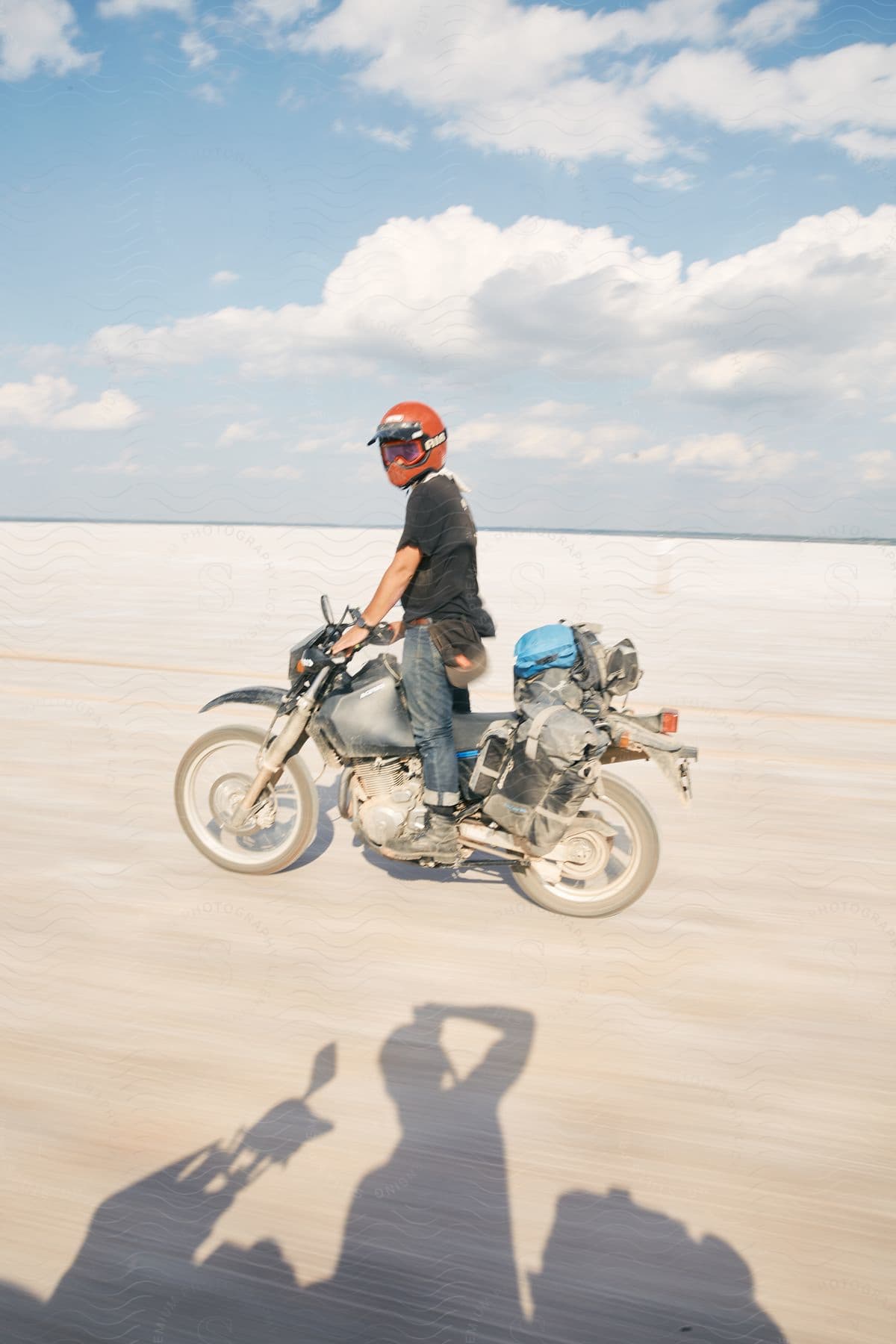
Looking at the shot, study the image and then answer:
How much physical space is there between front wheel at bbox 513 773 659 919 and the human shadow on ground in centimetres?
167

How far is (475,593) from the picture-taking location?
4266 millimetres

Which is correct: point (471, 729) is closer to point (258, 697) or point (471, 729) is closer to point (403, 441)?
point (258, 697)

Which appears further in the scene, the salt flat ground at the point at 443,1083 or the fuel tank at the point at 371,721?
the fuel tank at the point at 371,721

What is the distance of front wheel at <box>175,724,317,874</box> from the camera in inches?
187

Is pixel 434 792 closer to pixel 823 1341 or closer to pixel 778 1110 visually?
pixel 778 1110

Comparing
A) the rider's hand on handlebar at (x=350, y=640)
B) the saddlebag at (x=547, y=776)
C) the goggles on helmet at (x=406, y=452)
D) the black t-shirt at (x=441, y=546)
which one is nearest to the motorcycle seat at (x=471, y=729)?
the saddlebag at (x=547, y=776)

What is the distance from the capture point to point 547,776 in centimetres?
411

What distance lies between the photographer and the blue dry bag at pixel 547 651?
423cm

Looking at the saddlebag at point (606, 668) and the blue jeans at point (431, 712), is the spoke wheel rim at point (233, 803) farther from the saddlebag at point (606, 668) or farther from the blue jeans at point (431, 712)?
the saddlebag at point (606, 668)

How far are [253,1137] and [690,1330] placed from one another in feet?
4.30

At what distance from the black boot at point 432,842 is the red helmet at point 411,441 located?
1512 millimetres

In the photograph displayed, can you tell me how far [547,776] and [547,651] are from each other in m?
0.55

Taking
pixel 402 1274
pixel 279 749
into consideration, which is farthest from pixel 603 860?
pixel 402 1274

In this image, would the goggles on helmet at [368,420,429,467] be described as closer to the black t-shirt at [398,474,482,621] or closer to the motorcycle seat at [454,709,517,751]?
the black t-shirt at [398,474,482,621]
